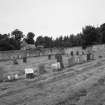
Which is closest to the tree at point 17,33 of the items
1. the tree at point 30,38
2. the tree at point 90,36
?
the tree at point 30,38

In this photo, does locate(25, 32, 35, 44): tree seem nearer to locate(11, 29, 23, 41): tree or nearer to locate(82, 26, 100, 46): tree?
locate(11, 29, 23, 41): tree

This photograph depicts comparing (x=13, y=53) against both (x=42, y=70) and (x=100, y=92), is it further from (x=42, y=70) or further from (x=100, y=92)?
(x=100, y=92)

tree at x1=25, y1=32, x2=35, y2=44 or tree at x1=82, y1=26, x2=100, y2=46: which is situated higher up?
tree at x1=25, y1=32, x2=35, y2=44

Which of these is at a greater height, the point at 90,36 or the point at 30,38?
the point at 30,38

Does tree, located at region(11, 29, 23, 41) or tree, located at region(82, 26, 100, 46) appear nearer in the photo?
tree, located at region(82, 26, 100, 46)

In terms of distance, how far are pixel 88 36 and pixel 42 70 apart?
28.0 m

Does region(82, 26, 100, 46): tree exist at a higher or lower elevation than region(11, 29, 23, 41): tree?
lower

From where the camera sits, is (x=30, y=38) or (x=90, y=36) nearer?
(x=90, y=36)

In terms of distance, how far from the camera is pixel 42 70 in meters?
12.4

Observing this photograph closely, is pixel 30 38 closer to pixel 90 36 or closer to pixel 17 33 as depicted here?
pixel 17 33

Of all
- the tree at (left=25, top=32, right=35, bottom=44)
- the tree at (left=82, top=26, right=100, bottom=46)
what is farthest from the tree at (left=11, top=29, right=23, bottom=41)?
the tree at (left=82, top=26, right=100, bottom=46)

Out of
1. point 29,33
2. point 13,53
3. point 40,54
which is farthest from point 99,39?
point 29,33

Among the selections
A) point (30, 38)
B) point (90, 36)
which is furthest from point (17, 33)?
point (90, 36)

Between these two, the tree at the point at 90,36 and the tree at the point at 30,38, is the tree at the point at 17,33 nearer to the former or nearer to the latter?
the tree at the point at 30,38
